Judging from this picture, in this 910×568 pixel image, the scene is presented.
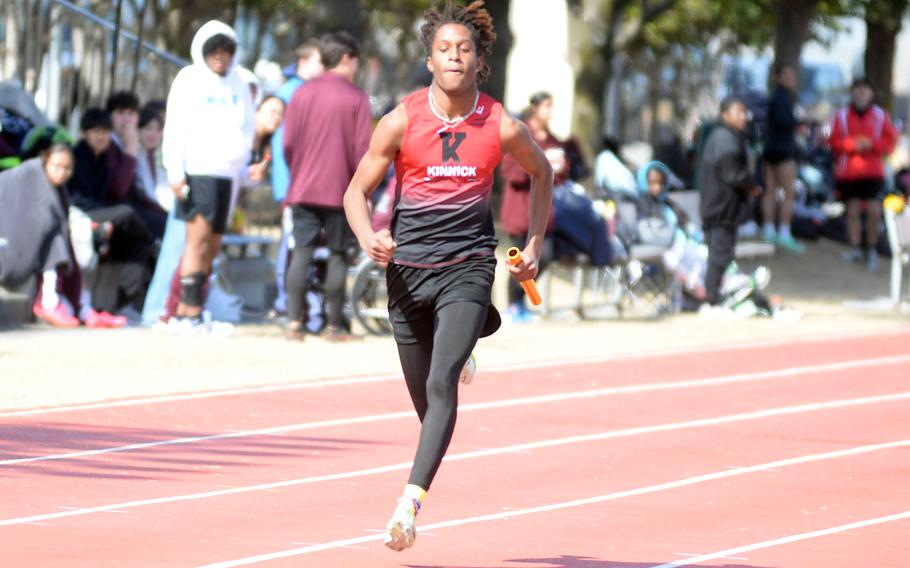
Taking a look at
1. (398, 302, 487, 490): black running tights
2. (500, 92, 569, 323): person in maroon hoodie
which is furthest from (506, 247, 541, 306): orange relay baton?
(500, 92, 569, 323): person in maroon hoodie

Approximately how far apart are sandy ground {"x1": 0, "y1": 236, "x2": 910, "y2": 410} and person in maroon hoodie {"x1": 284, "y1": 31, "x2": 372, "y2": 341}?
22.7 inches

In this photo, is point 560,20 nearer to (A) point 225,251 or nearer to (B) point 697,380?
(A) point 225,251

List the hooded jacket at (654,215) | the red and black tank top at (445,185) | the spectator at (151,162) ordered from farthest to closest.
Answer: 1. the hooded jacket at (654,215)
2. the spectator at (151,162)
3. the red and black tank top at (445,185)

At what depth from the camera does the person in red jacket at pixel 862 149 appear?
77.8 feet

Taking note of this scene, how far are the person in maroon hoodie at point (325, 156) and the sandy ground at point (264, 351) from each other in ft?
1.89

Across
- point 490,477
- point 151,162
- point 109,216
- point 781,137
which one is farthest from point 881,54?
point 490,477

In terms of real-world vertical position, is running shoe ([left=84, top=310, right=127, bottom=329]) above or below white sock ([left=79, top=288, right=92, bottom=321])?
below

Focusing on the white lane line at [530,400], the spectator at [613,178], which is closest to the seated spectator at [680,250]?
the spectator at [613,178]

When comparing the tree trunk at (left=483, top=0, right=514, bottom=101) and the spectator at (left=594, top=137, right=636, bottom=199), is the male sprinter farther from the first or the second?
the tree trunk at (left=483, top=0, right=514, bottom=101)

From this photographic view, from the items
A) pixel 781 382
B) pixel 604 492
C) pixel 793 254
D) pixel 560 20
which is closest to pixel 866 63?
pixel 560 20

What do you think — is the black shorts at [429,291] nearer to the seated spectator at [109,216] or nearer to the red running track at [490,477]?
the red running track at [490,477]

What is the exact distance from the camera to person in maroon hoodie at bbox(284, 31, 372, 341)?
14.0m

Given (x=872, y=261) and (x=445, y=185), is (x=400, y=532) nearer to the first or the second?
(x=445, y=185)

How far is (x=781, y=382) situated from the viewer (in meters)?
13.8
